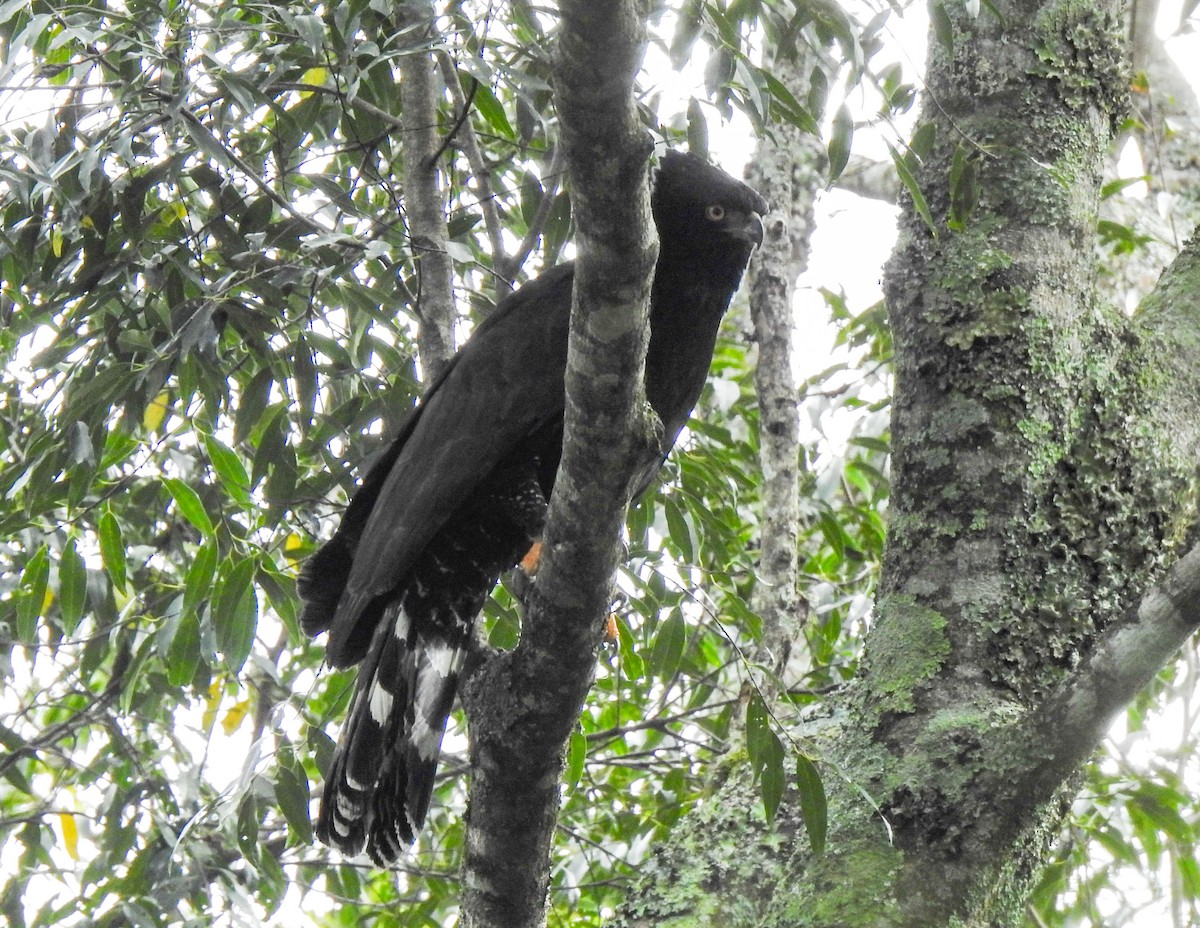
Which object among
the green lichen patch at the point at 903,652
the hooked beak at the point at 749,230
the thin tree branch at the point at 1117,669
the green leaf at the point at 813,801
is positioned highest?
the hooked beak at the point at 749,230

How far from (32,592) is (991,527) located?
234 cm

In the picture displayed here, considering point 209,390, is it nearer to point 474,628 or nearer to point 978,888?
point 474,628

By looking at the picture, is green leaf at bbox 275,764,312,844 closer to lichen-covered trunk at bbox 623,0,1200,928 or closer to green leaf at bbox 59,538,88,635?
green leaf at bbox 59,538,88,635

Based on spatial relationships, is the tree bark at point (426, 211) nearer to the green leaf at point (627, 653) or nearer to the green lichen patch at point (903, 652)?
the green leaf at point (627, 653)

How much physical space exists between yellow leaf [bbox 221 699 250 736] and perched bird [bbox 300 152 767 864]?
174 centimetres

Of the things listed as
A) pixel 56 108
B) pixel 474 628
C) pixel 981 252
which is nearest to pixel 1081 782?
pixel 981 252

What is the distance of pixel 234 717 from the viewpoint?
4.82 metres

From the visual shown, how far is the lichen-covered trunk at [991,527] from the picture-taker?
2.10 meters

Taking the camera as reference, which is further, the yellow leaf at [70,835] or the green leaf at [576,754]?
the yellow leaf at [70,835]

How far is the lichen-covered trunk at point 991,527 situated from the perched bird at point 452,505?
0.57 meters

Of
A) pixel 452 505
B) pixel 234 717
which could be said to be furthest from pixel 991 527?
pixel 234 717

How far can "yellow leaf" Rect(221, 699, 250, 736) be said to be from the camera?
4.74 meters

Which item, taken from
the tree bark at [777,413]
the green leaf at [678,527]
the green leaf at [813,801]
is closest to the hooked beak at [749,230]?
the tree bark at [777,413]

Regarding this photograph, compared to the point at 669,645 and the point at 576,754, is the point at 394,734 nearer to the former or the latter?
the point at 576,754
